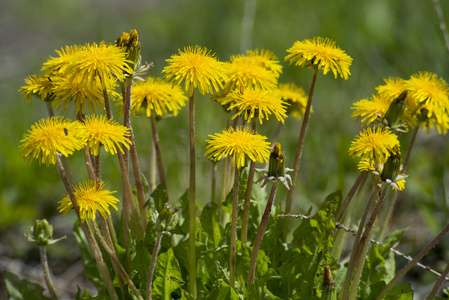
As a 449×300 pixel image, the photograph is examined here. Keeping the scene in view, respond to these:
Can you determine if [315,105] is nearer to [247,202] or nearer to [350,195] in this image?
[350,195]

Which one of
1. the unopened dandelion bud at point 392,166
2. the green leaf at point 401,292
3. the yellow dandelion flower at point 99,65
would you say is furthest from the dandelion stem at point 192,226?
the green leaf at point 401,292

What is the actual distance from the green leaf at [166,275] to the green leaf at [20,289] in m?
0.81

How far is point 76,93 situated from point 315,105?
368 centimetres

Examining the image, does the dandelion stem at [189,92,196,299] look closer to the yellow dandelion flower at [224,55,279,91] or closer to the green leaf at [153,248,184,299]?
the green leaf at [153,248,184,299]

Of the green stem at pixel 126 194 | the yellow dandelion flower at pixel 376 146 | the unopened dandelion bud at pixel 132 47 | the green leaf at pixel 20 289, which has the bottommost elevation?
the green leaf at pixel 20 289

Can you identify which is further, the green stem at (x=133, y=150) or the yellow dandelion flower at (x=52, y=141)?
the green stem at (x=133, y=150)

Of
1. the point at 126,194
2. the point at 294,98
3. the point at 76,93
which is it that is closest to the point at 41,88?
the point at 76,93

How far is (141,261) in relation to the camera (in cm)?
224

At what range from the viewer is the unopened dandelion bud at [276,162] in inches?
68.7

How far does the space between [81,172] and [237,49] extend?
322 cm

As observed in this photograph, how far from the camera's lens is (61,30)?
947 cm

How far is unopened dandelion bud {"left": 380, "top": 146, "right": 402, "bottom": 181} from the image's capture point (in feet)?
5.60

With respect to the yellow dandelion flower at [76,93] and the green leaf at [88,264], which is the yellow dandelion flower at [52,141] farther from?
the green leaf at [88,264]

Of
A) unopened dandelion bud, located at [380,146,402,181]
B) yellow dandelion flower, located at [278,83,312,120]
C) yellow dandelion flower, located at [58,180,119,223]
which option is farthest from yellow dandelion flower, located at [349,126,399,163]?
yellow dandelion flower, located at [58,180,119,223]
